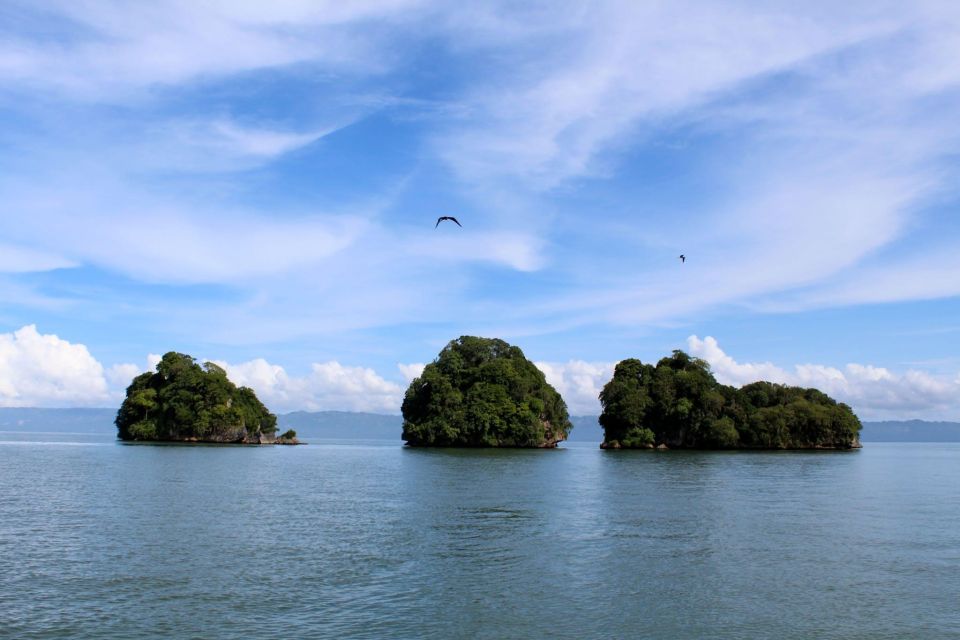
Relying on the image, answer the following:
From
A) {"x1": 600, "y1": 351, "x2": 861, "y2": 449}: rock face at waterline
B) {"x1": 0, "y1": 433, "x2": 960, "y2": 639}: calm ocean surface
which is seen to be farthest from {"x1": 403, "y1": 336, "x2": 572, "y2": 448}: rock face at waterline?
{"x1": 0, "y1": 433, "x2": 960, "y2": 639}: calm ocean surface

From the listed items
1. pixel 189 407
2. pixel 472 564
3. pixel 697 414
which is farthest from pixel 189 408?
pixel 472 564

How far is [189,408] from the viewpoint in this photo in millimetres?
172500

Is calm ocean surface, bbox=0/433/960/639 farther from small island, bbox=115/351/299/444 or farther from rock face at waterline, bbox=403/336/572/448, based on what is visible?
small island, bbox=115/351/299/444

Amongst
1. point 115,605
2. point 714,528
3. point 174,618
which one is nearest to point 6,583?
point 115,605

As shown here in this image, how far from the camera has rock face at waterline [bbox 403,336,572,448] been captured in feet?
513

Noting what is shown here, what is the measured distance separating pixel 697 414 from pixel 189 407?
4495 inches

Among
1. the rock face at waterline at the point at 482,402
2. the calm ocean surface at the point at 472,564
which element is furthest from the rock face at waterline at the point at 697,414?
the calm ocean surface at the point at 472,564

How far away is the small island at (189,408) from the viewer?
171m

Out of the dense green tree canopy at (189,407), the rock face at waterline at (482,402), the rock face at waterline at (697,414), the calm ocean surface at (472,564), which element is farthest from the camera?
the dense green tree canopy at (189,407)

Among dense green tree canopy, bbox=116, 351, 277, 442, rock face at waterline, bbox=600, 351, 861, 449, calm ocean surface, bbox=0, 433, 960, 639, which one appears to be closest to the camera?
calm ocean surface, bbox=0, 433, 960, 639

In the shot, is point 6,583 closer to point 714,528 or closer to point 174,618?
point 174,618

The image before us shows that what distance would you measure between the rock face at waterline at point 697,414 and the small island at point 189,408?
85201 mm

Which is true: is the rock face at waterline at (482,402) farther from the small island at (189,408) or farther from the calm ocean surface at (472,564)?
the calm ocean surface at (472,564)

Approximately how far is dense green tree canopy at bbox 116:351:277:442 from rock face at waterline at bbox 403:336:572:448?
41.3 m
